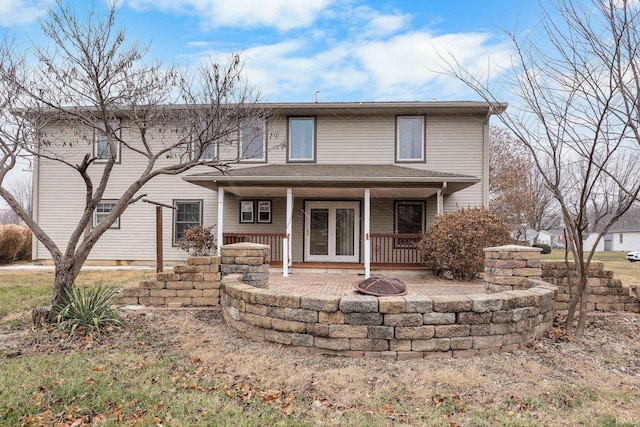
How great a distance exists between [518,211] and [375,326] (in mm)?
18629

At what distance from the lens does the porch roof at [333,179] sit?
341 inches

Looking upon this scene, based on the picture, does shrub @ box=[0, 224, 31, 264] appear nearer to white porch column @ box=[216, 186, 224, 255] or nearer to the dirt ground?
white porch column @ box=[216, 186, 224, 255]

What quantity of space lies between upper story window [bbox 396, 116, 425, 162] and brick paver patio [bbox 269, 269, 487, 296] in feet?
12.0

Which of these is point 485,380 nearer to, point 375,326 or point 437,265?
point 375,326

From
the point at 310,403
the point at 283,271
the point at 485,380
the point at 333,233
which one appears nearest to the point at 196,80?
the point at 283,271

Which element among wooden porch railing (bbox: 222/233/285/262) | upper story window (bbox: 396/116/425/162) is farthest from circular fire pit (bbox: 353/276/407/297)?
upper story window (bbox: 396/116/425/162)

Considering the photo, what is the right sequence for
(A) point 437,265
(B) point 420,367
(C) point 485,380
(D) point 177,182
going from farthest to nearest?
(D) point 177,182
(A) point 437,265
(B) point 420,367
(C) point 485,380

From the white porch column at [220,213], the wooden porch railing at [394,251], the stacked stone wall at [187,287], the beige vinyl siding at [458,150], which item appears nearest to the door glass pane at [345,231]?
the wooden porch railing at [394,251]

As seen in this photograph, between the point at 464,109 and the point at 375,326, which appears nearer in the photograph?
the point at 375,326

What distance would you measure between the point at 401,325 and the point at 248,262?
271 centimetres

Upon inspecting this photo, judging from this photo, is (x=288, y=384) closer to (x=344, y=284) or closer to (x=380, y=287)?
(x=380, y=287)

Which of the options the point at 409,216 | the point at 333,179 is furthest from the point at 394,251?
the point at 333,179

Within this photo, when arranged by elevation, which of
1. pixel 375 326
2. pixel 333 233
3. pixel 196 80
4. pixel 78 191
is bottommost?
pixel 375 326

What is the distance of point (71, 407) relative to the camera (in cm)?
266
